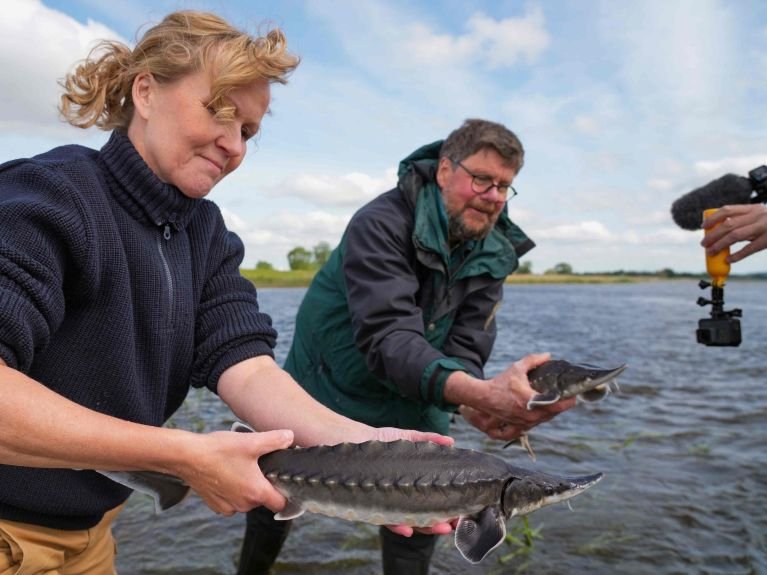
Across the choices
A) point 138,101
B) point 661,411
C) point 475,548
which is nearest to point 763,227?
point 475,548

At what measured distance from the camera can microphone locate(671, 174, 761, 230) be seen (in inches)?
151

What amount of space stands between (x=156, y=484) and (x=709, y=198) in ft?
10.8

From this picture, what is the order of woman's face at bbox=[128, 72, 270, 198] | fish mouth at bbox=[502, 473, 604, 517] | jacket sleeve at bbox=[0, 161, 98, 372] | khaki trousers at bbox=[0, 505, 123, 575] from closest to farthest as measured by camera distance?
jacket sleeve at bbox=[0, 161, 98, 372] < khaki trousers at bbox=[0, 505, 123, 575] < woman's face at bbox=[128, 72, 270, 198] < fish mouth at bbox=[502, 473, 604, 517]

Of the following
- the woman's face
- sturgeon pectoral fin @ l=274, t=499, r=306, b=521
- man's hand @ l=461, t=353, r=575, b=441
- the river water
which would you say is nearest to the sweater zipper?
the woman's face

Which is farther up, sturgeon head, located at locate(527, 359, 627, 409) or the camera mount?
the camera mount

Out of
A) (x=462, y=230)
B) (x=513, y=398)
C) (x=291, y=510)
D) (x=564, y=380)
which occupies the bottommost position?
(x=291, y=510)

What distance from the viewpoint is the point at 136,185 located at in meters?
2.06

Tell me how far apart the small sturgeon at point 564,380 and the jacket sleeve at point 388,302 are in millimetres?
399

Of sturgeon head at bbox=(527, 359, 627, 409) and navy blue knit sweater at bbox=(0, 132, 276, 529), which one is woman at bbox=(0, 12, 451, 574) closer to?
navy blue knit sweater at bbox=(0, 132, 276, 529)

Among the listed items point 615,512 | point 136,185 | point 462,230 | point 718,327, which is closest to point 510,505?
point 136,185

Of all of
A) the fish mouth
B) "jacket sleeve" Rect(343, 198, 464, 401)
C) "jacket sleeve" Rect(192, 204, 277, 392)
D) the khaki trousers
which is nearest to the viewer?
the khaki trousers

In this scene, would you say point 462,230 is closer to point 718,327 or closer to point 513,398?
point 513,398

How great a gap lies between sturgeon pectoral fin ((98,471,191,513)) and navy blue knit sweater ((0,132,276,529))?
4.9 inches

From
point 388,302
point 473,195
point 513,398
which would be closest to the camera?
point 513,398
